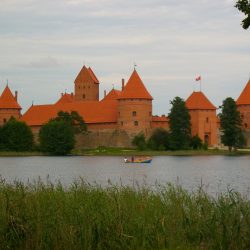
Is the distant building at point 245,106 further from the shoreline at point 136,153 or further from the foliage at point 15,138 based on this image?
the foliage at point 15,138

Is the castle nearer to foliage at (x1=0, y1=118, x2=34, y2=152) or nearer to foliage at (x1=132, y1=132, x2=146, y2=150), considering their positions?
foliage at (x1=132, y1=132, x2=146, y2=150)

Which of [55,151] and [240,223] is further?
[55,151]

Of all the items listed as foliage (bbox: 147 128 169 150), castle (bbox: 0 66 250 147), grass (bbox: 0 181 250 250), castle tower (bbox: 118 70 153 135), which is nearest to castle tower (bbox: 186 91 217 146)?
castle (bbox: 0 66 250 147)

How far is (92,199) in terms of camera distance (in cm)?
762

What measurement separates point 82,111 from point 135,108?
824 cm

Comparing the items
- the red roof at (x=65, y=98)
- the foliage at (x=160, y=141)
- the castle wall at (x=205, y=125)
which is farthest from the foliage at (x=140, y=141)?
the red roof at (x=65, y=98)

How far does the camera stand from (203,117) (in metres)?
59.0

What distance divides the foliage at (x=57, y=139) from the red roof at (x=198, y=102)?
1283 centimetres

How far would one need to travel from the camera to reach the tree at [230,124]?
4950 cm

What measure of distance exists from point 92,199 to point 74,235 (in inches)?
32.3

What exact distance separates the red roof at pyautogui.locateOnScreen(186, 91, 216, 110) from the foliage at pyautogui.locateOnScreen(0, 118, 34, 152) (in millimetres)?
15278

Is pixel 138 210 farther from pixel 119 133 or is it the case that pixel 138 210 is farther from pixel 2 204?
pixel 119 133

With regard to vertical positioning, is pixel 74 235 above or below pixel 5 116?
below

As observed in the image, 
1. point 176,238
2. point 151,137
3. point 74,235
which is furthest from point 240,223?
point 151,137
